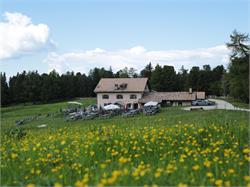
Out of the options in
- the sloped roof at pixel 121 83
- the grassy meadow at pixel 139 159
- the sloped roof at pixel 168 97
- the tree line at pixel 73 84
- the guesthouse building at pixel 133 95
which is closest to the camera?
the grassy meadow at pixel 139 159

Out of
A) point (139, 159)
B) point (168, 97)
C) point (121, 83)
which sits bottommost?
point (168, 97)

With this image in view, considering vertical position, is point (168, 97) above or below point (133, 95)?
below

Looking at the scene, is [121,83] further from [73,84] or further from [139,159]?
[139,159]

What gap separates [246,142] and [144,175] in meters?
2.70

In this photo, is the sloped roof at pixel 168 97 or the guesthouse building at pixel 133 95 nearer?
the sloped roof at pixel 168 97

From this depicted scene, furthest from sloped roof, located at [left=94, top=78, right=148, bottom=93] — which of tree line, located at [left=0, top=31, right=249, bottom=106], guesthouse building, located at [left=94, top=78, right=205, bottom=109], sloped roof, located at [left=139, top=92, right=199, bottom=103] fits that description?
tree line, located at [left=0, top=31, right=249, bottom=106]

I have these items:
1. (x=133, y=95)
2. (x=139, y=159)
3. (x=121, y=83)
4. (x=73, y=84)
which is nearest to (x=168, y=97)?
(x=133, y=95)

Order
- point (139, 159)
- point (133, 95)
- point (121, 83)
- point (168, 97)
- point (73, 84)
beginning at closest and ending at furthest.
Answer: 1. point (139, 159)
2. point (168, 97)
3. point (133, 95)
4. point (121, 83)
5. point (73, 84)

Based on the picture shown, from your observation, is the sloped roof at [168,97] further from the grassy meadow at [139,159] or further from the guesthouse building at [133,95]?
the grassy meadow at [139,159]

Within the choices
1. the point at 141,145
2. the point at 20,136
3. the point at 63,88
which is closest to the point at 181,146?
the point at 141,145

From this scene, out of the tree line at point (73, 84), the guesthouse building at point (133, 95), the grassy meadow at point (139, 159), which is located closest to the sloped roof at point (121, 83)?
the guesthouse building at point (133, 95)

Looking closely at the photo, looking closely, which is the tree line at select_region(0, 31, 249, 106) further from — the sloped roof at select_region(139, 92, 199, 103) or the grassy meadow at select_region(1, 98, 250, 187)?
the grassy meadow at select_region(1, 98, 250, 187)

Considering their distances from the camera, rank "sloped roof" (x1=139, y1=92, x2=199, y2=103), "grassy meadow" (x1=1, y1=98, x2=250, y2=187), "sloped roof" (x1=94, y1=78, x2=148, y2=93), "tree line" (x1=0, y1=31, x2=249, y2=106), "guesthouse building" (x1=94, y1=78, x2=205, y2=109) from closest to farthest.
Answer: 1. "grassy meadow" (x1=1, y1=98, x2=250, y2=187)
2. "sloped roof" (x1=139, y1=92, x2=199, y2=103)
3. "guesthouse building" (x1=94, y1=78, x2=205, y2=109)
4. "sloped roof" (x1=94, y1=78, x2=148, y2=93)
5. "tree line" (x1=0, y1=31, x2=249, y2=106)

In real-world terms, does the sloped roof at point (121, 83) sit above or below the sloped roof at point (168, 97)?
above
